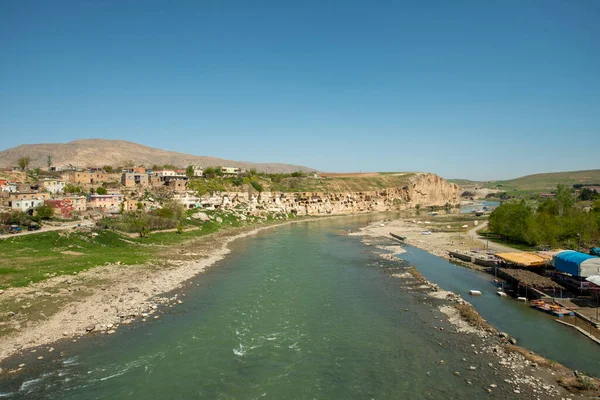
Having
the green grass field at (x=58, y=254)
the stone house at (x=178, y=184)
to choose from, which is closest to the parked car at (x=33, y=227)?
the green grass field at (x=58, y=254)

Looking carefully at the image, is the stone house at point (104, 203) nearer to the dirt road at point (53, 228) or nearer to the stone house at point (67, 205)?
the stone house at point (67, 205)

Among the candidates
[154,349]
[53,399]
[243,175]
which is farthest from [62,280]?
[243,175]

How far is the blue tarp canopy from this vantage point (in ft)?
91.7

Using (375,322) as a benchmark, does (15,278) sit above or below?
above

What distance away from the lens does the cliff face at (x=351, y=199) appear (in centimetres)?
8475

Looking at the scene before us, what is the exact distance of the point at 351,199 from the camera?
113062 millimetres

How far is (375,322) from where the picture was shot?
74.5 ft

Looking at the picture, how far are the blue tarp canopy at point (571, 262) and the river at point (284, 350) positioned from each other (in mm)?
6584

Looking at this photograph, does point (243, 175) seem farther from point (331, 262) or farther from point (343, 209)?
point (331, 262)

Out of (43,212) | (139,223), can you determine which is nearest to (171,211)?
(139,223)

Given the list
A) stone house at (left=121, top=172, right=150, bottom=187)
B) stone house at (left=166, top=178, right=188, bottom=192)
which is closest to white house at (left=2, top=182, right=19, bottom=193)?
stone house at (left=121, top=172, right=150, bottom=187)

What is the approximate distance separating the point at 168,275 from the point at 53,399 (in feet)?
60.6

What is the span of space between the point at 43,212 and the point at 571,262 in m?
56.2

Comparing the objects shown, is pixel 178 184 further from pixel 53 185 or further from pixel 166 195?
pixel 53 185
